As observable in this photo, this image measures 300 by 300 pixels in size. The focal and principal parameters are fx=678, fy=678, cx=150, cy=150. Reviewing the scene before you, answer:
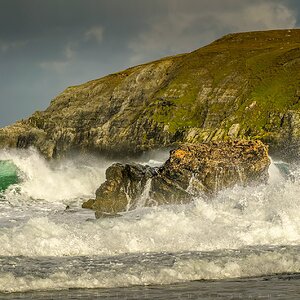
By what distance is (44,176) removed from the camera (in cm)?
4628

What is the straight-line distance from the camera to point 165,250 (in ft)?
66.5

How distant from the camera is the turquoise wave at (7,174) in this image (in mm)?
43969

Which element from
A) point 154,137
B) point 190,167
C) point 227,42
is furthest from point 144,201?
point 227,42

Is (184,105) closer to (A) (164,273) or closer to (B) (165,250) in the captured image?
(B) (165,250)

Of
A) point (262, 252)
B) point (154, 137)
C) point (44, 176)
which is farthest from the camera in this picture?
point (154, 137)

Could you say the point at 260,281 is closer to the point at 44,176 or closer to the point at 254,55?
the point at 44,176

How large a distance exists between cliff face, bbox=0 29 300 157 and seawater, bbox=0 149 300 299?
197 feet

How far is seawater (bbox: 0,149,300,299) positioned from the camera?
15.0 metres

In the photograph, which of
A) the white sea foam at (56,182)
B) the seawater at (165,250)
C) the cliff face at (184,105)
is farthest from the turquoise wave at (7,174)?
the cliff face at (184,105)

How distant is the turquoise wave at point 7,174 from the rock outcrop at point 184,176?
1198 cm

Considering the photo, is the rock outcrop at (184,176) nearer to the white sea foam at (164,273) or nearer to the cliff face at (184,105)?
the white sea foam at (164,273)

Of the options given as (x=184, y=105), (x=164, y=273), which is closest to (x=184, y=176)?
(x=164, y=273)

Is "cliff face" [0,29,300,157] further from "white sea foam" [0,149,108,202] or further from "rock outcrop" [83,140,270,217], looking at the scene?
"rock outcrop" [83,140,270,217]

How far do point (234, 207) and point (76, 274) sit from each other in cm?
1062
